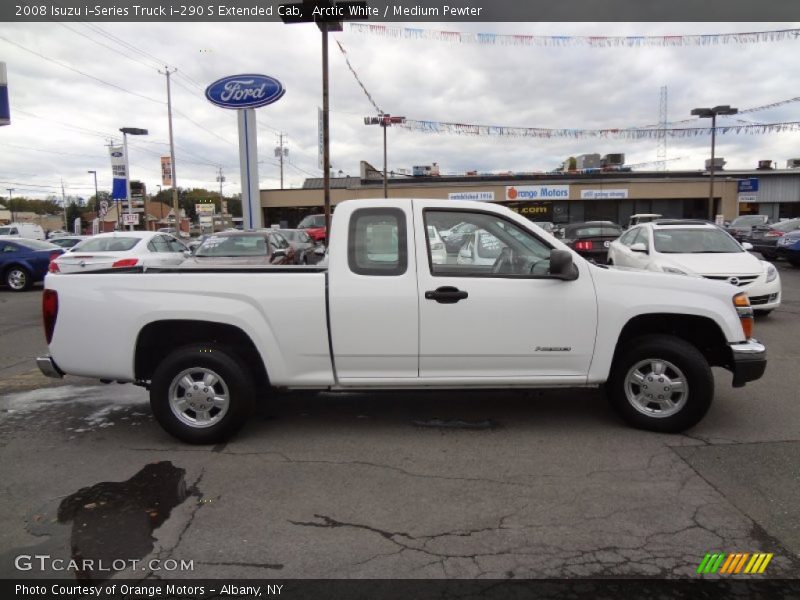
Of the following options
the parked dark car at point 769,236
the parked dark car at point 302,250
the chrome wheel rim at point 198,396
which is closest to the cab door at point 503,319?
the chrome wheel rim at point 198,396

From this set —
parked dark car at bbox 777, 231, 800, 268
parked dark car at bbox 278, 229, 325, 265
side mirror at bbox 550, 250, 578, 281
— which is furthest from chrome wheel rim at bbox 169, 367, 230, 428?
parked dark car at bbox 777, 231, 800, 268

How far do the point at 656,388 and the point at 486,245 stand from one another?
176cm

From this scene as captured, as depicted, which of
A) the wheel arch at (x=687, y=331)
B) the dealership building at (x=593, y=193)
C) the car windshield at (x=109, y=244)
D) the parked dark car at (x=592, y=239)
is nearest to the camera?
the wheel arch at (x=687, y=331)

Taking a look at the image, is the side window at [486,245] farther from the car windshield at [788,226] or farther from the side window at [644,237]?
the car windshield at [788,226]

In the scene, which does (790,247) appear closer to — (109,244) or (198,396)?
(198,396)

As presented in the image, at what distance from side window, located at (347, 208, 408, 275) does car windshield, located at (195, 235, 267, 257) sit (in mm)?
7631

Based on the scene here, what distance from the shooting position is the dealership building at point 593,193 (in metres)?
38.2

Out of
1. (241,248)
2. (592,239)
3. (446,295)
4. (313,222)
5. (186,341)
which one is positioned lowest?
(186,341)

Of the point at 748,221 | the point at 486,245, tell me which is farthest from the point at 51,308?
the point at 748,221

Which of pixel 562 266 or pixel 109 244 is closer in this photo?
pixel 562 266

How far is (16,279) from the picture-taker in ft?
53.9

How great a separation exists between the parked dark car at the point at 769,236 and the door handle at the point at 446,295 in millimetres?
18286

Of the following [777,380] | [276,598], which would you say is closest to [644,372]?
[777,380]

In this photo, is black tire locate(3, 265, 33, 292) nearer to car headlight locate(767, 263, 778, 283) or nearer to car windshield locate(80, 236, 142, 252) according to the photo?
car windshield locate(80, 236, 142, 252)
